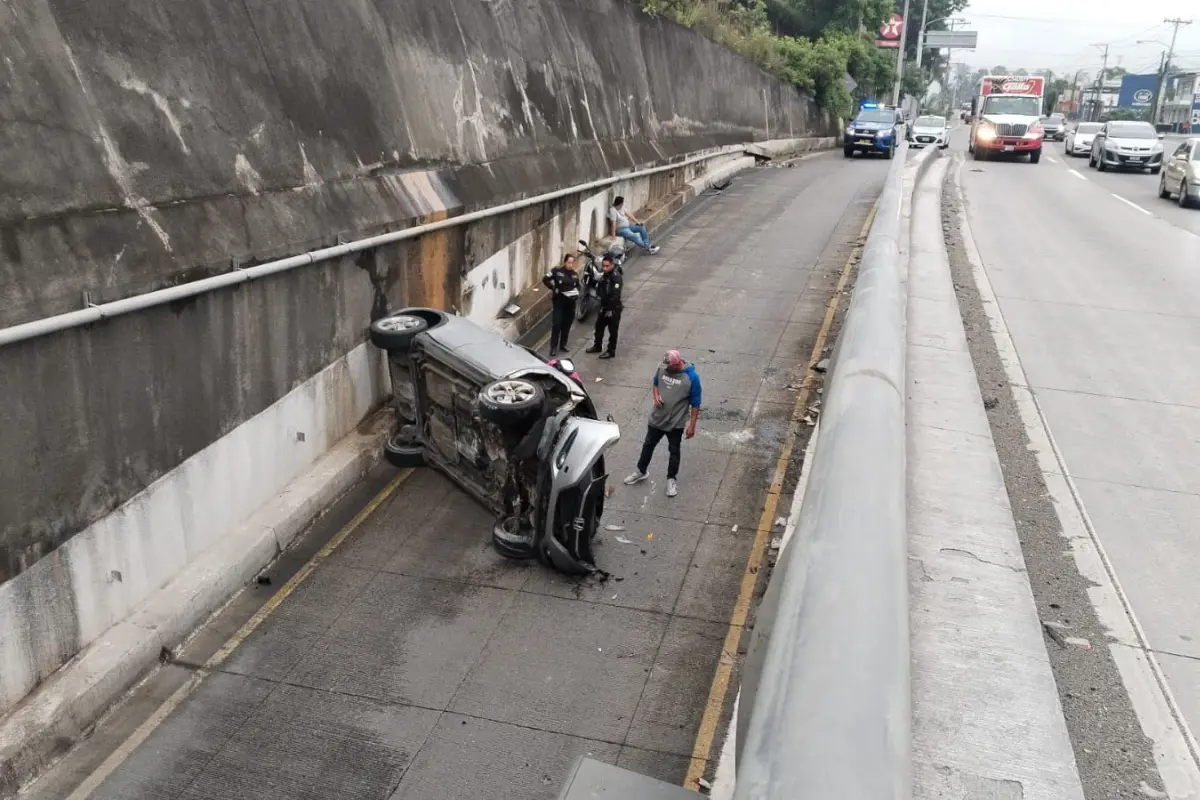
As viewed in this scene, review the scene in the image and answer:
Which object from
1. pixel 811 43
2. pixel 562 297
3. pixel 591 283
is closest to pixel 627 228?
pixel 591 283

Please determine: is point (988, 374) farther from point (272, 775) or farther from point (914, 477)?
point (272, 775)

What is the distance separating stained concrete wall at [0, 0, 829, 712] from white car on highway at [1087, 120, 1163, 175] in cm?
2989

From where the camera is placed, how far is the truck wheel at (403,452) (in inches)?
394

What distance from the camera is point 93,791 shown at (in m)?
5.73

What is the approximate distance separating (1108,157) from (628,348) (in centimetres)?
2995

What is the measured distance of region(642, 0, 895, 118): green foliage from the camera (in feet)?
126

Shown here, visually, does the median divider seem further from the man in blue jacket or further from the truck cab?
the truck cab

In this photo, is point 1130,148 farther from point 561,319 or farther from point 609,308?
point 561,319

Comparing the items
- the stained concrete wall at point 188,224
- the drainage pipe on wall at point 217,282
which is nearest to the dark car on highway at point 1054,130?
the stained concrete wall at point 188,224

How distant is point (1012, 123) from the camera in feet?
125

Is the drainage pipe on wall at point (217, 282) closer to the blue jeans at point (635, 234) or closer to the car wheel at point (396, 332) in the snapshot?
the car wheel at point (396, 332)

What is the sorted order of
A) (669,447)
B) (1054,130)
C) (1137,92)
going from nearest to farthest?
(669,447)
(1054,130)
(1137,92)

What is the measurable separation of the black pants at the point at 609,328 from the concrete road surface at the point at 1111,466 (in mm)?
4768

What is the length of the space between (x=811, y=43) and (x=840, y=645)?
55710 millimetres
